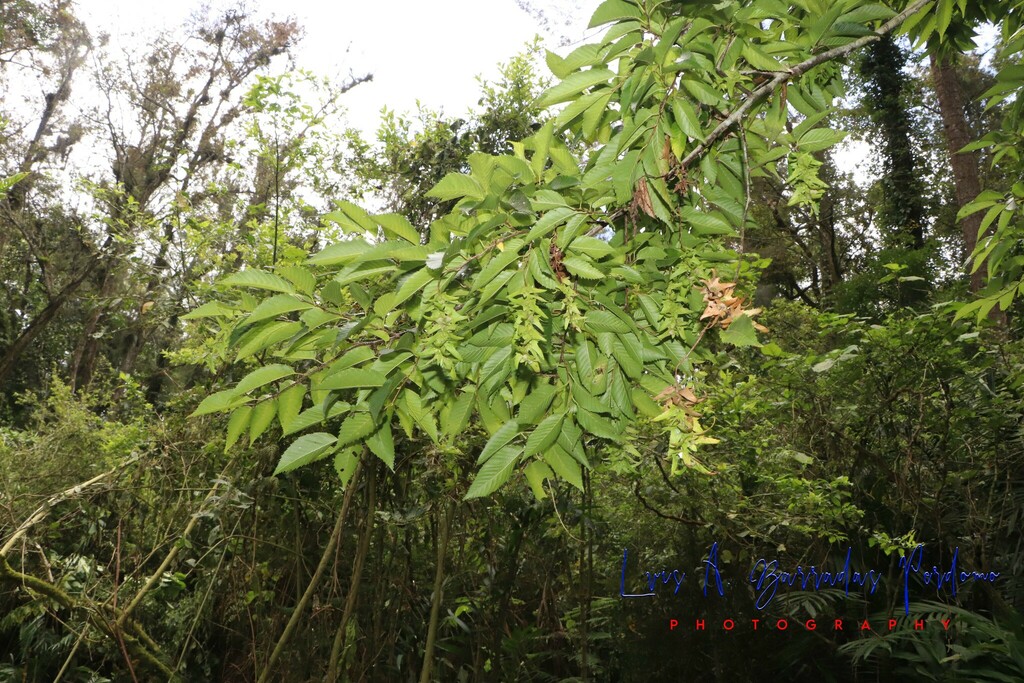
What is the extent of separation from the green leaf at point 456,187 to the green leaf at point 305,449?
0.42m

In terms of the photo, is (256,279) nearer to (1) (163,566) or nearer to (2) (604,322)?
(2) (604,322)

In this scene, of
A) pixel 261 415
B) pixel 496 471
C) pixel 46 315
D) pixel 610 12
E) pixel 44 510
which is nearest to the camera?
pixel 610 12

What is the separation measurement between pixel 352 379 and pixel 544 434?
0.30 m

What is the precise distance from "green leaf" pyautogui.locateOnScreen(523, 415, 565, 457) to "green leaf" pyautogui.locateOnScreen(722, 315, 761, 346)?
0.30m

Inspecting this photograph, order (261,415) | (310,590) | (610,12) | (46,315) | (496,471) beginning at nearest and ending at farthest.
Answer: (610,12)
(496,471)
(261,415)
(310,590)
(46,315)

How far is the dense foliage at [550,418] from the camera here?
3.65 ft

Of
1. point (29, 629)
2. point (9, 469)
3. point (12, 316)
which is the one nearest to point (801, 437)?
point (29, 629)

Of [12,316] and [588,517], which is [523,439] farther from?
[12,316]

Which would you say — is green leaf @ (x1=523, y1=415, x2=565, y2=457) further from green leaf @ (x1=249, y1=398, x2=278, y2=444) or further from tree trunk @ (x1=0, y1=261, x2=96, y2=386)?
tree trunk @ (x1=0, y1=261, x2=96, y2=386)

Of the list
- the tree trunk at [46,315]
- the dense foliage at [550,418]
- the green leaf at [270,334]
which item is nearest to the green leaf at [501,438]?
the dense foliage at [550,418]

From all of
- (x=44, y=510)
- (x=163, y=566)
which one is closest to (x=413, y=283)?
(x=163, y=566)

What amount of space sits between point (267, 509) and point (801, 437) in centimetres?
275

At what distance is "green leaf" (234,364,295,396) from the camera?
1113 millimetres

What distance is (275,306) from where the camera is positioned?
1.09m
